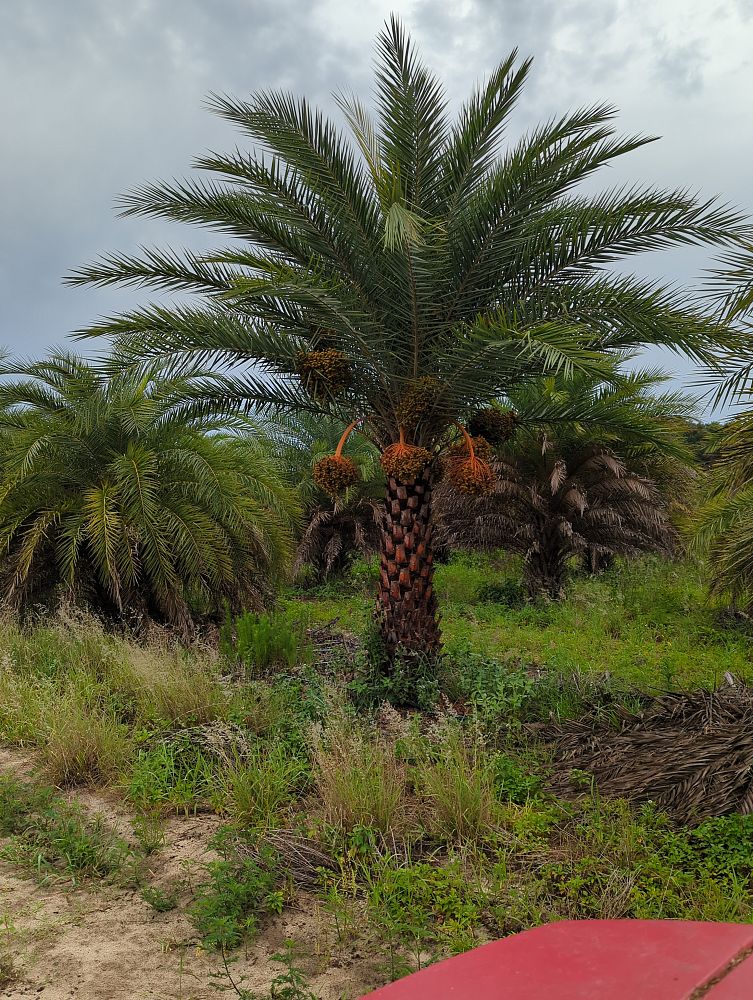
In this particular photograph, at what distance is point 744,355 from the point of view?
6430mm

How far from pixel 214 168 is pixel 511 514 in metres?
8.73

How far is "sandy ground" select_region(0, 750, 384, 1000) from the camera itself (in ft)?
11.1

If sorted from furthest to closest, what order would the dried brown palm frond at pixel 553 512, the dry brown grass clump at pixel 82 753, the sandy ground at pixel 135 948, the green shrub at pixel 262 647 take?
the dried brown palm frond at pixel 553 512, the green shrub at pixel 262 647, the dry brown grass clump at pixel 82 753, the sandy ground at pixel 135 948

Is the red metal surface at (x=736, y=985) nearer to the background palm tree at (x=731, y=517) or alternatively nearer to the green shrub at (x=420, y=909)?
the green shrub at (x=420, y=909)

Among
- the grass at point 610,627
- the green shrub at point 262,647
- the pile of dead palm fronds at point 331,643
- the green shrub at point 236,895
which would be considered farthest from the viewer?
the pile of dead palm fronds at point 331,643

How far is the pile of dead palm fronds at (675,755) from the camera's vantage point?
16.2 ft

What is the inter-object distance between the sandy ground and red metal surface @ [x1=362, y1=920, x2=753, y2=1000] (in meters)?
2.46

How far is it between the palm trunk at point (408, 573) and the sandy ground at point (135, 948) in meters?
3.98

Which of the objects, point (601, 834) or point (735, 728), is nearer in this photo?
point (601, 834)

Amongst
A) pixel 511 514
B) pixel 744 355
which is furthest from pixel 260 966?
pixel 511 514

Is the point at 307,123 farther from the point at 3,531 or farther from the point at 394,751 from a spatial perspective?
the point at 3,531

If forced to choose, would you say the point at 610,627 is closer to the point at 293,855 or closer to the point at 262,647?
the point at 262,647

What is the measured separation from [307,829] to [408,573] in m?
3.86

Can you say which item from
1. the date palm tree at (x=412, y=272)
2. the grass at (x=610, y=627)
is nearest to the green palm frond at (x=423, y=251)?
the date palm tree at (x=412, y=272)
